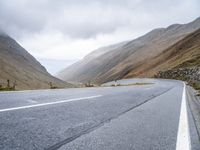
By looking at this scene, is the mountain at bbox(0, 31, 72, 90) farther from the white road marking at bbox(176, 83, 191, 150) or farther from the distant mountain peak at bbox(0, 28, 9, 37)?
the white road marking at bbox(176, 83, 191, 150)

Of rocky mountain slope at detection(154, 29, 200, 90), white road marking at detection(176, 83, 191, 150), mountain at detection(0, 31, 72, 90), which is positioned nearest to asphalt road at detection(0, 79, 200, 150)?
white road marking at detection(176, 83, 191, 150)

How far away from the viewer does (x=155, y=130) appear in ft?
16.6

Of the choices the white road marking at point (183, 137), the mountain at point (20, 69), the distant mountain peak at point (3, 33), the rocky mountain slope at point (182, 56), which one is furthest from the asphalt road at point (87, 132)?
the distant mountain peak at point (3, 33)

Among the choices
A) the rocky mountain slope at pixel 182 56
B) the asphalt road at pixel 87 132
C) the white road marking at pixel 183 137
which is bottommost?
the white road marking at pixel 183 137

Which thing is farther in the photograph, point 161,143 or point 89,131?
point 89,131

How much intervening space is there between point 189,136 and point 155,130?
58 centimetres

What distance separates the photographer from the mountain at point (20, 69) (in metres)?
99.2

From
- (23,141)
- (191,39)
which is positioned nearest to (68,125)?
(23,141)

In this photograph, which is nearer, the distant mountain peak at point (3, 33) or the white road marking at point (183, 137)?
the white road marking at point (183, 137)

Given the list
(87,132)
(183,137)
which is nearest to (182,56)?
(183,137)

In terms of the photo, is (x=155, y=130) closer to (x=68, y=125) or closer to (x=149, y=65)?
(x=68, y=125)

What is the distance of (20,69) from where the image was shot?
115125 mm

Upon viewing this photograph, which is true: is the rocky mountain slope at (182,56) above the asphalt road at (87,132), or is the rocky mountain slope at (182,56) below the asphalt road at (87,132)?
above

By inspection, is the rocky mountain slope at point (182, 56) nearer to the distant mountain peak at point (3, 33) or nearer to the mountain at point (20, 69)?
the mountain at point (20, 69)
